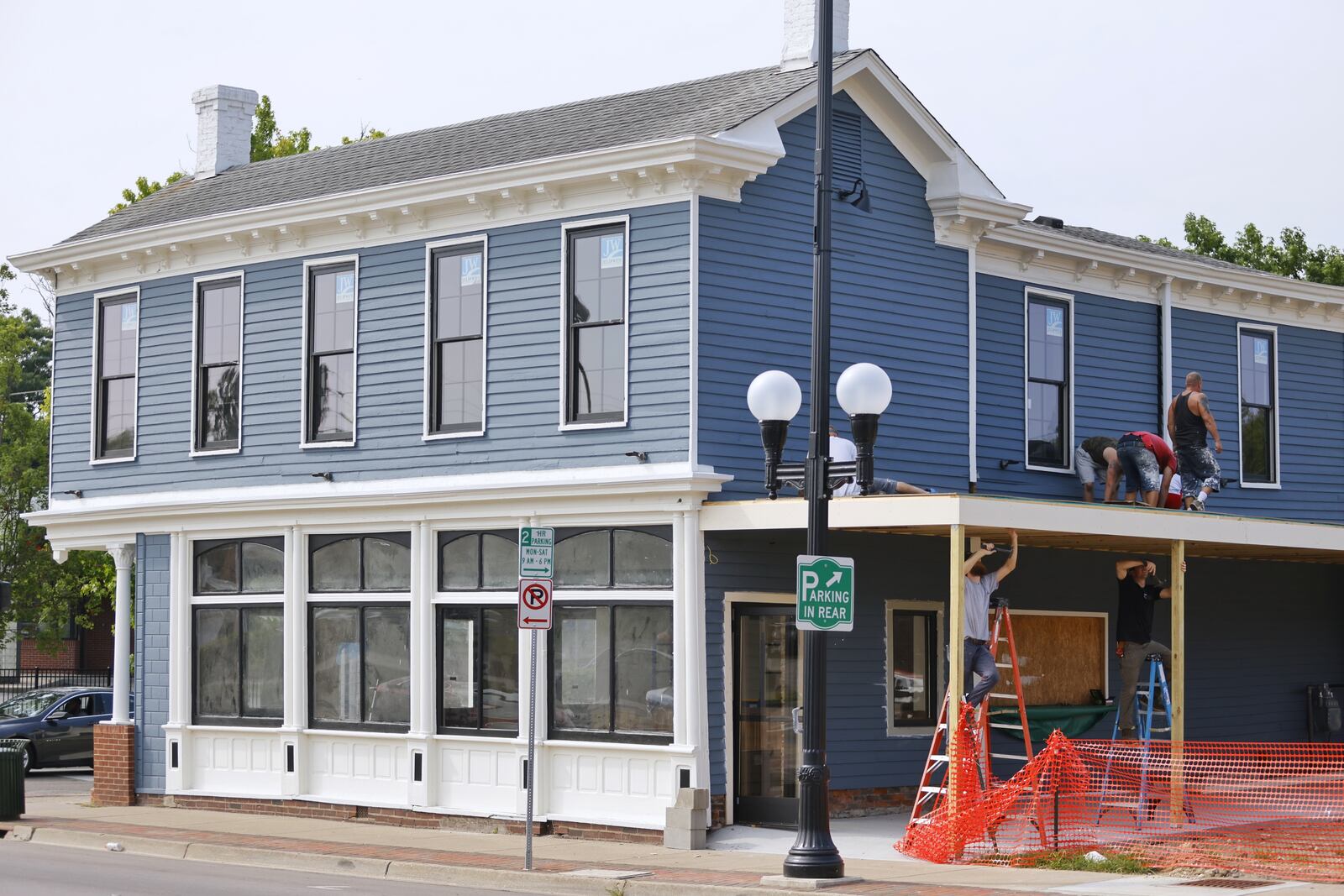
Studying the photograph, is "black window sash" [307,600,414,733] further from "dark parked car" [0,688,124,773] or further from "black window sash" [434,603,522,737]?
"dark parked car" [0,688,124,773]

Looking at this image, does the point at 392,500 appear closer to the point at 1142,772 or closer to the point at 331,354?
the point at 331,354

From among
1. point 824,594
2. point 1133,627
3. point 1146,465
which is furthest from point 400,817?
point 1146,465

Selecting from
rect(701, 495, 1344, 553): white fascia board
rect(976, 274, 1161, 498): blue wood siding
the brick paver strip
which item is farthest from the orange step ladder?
rect(976, 274, 1161, 498): blue wood siding

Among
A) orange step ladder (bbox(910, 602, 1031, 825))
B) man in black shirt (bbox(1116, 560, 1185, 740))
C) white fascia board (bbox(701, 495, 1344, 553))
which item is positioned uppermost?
white fascia board (bbox(701, 495, 1344, 553))

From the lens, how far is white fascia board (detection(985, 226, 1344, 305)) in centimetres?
2009

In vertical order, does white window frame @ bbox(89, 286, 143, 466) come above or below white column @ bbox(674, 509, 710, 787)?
above

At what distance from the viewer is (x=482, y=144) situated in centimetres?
2034

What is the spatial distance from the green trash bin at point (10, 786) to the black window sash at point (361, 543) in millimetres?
3929

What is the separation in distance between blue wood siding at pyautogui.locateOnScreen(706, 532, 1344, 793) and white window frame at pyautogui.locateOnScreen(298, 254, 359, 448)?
494 cm

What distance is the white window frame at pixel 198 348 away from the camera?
20.7 m

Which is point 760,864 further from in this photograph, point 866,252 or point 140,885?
point 866,252

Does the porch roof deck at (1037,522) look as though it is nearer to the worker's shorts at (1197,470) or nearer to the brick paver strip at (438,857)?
the worker's shorts at (1197,470)

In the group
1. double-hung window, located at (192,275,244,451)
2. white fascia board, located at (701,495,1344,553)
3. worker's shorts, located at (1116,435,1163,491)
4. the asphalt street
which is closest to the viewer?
the asphalt street

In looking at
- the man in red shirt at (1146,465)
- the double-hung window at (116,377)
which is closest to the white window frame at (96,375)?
the double-hung window at (116,377)
